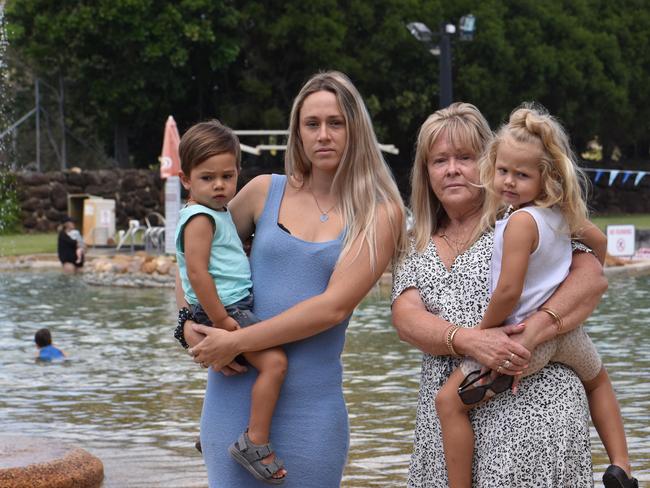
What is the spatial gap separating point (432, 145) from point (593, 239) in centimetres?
52

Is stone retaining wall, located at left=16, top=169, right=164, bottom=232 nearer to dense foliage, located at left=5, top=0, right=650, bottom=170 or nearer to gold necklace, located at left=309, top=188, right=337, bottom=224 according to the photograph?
dense foliage, located at left=5, top=0, right=650, bottom=170

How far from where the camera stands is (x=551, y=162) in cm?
343

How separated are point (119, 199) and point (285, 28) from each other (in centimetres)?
777

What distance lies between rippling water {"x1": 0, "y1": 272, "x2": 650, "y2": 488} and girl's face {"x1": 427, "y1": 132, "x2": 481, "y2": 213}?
3.54 metres

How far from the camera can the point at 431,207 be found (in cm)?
369

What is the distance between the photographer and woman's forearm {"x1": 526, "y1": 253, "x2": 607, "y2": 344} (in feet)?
11.2

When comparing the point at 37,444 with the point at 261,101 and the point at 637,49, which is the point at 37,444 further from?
the point at 637,49

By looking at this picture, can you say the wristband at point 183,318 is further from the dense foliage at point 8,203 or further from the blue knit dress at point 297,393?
the dense foliage at point 8,203

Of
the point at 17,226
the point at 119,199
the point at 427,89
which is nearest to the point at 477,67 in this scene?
the point at 427,89

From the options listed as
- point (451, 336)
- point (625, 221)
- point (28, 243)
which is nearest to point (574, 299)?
point (451, 336)

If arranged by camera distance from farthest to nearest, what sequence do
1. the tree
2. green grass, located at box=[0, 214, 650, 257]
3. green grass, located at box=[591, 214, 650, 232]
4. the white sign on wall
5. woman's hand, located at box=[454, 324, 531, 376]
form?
the tree < green grass, located at box=[591, 214, 650, 232] < green grass, located at box=[0, 214, 650, 257] < the white sign on wall < woman's hand, located at box=[454, 324, 531, 376]

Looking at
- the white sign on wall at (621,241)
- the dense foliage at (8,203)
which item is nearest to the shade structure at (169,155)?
the white sign on wall at (621,241)

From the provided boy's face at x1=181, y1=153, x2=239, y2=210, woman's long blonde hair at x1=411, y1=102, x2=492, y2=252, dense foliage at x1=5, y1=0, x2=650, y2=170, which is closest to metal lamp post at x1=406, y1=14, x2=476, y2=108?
dense foliage at x1=5, y1=0, x2=650, y2=170

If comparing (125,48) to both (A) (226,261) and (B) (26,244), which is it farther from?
(A) (226,261)
